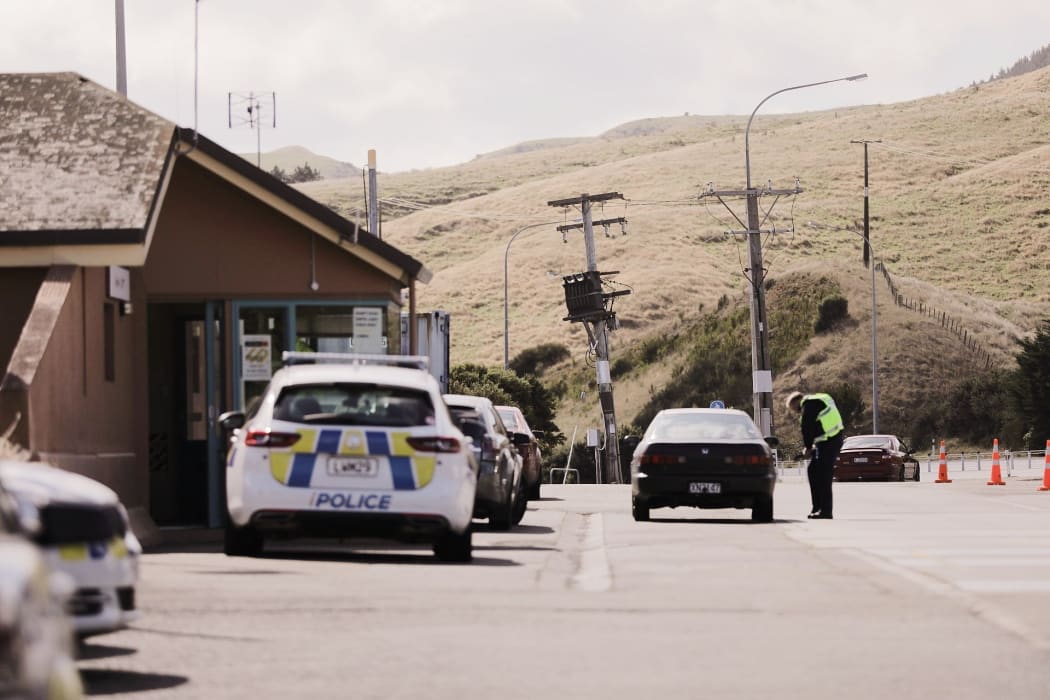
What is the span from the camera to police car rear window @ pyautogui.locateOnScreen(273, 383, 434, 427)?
1546cm

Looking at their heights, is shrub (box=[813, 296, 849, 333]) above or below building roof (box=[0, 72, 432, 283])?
above

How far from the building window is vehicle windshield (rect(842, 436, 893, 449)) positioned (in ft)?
93.6

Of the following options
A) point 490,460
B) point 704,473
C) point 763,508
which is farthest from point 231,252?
point 763,508

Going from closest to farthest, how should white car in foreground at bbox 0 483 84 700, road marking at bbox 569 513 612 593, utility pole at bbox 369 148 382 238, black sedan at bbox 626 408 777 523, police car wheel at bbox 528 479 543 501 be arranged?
1. white car in foreground at bbox 0 483 84 700
2. road marking at bbox 569 513 612 593
3. black sedan at bbox 626 408 777 523
4. police car wheel at bbox 528 479 543 501
5. utility pole at bbox 369 148 382 238

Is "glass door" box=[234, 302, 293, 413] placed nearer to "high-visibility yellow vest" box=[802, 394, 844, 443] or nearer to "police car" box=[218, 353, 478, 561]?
"police car" box=[218, 353, 478, 561]

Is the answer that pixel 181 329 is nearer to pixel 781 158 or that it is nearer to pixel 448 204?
pixel 781 158

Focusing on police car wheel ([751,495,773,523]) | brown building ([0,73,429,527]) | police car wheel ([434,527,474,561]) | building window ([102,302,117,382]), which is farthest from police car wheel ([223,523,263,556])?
police car wheel ([751,495,773,523])

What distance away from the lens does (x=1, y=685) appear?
3.83 meters

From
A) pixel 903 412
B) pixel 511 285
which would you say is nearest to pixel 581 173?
pixel 511 285

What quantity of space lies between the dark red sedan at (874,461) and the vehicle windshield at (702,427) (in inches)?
820

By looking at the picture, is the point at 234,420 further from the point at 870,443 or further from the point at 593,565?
the point at 870,443

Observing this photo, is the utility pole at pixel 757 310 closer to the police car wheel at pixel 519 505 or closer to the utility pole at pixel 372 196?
the utility pole at pixel 372 196

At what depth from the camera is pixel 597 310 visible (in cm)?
6019

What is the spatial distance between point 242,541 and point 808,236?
9925 centimetres
